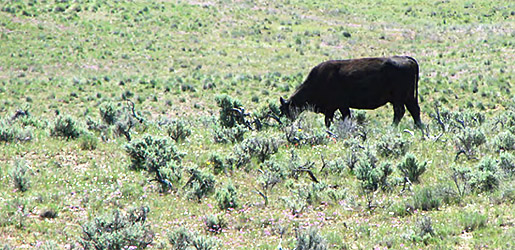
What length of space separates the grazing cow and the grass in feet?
2.45

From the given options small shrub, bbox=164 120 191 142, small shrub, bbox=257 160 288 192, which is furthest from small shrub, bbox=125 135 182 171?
small shrub, bbox=164 120 191 142

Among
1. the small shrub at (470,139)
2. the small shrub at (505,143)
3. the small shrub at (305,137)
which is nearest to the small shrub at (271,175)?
the small shrub at (305,137)

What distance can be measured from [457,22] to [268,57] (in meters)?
28.9

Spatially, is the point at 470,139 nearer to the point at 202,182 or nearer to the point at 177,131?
the point at 202,182

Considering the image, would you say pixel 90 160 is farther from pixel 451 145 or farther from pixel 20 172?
pixel 451 145

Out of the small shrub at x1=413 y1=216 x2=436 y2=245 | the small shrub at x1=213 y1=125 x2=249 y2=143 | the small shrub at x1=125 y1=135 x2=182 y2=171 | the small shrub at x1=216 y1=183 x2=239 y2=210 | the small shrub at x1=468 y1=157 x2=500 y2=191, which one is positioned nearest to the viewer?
the small shrub at x1=413 y1=216 x2=436 y2=245

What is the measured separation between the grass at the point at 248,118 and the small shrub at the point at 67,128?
167 millimetres

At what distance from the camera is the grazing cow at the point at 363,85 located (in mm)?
16469

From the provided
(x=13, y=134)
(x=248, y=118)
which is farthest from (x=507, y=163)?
(x=248, y=118)

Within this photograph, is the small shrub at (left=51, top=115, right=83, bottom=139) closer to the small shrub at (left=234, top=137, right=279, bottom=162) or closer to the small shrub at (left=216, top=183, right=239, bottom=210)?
the small shrub at (left=234, top=137, right=279, bottom=162)

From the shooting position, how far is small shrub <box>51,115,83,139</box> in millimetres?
12062

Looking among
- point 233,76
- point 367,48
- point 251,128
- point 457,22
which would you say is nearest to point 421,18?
point 457,22

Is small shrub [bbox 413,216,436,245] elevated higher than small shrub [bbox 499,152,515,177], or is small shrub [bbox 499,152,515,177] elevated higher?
small shrub [bbox 413,216,436,245]

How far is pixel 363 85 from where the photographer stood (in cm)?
1647
